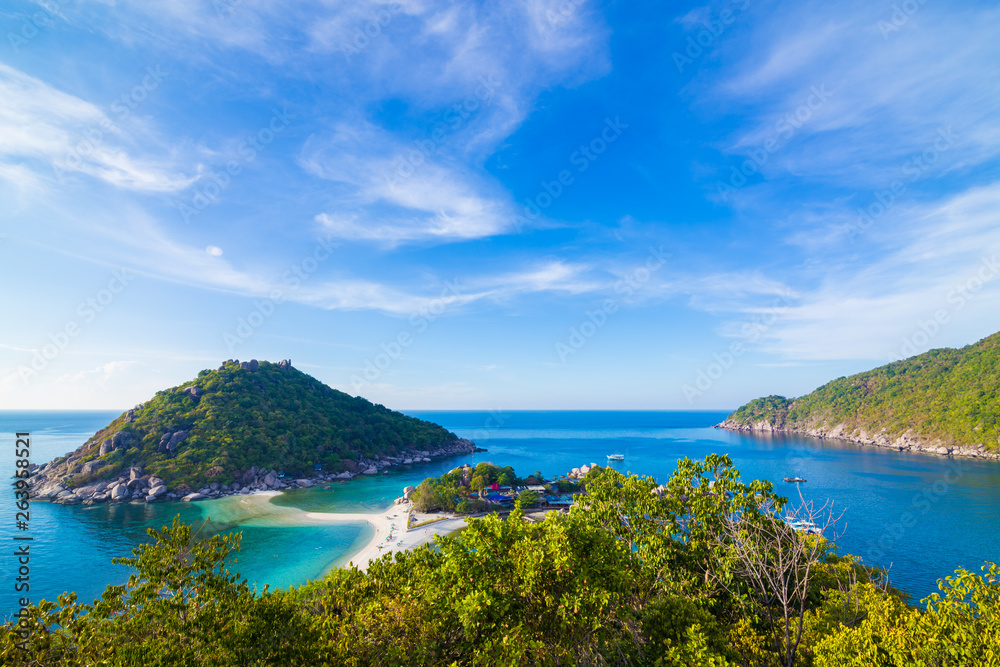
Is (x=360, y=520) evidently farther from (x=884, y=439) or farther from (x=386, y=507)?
(x=884, y=439)

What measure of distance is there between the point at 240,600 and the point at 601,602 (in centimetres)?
724

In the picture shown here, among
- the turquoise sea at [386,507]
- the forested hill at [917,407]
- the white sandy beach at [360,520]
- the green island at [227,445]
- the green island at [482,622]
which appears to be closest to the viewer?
the green island at [482,622]

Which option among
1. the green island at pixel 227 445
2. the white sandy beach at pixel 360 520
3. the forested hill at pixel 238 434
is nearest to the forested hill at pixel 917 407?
the white sandy beach at pixel 360 520

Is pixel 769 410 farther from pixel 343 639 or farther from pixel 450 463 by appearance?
pixel 343 639

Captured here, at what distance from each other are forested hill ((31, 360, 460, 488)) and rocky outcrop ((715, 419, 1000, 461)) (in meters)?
118

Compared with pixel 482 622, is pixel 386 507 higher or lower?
lower

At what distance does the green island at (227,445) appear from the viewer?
56.7 metres

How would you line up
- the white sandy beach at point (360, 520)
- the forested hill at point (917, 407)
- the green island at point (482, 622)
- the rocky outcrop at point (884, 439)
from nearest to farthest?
1. the green island at point (482, 622)
2. the white sandy beach at point (360, 520)
3. the rocky outcrop at point (884, 439)
4. the forested hill at point (917, 407)

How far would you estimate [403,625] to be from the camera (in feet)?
27.0

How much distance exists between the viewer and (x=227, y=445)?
214 ft

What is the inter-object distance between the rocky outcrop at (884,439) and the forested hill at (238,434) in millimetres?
118208

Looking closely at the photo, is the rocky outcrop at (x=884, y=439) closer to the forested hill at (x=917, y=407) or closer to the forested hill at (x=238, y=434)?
the forested hill at (x=917, y=407)

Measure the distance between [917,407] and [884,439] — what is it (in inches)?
441

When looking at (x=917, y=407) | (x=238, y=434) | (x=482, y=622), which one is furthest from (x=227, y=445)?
(x=917, y=407)
